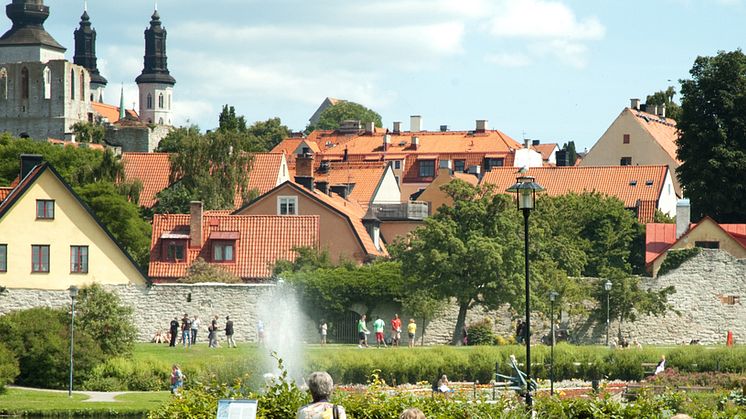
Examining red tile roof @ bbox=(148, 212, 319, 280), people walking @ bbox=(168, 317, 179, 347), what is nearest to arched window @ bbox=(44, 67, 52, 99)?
red tile roof @ bbox=(148, 212, 319, 280)

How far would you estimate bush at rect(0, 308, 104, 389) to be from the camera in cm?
4466

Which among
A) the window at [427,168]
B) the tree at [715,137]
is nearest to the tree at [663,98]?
the window at [427,168]

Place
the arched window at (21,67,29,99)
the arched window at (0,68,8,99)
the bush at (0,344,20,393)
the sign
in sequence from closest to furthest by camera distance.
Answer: the sign, the bush at (0,344,20,393), the arched window at (21,67,29,99), the arched window at (0,68,8,99)

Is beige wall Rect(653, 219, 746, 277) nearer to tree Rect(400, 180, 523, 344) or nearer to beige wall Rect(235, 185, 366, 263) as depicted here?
tree Rect(400, 180, 523, 344)

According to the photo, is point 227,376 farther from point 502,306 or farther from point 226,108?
point 226,108

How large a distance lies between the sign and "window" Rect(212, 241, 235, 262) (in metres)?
47.1

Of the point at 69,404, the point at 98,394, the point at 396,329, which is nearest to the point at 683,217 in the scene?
the point at 396,329

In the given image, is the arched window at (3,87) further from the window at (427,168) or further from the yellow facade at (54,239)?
the yellow facade at (54,239)

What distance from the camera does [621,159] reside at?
103m

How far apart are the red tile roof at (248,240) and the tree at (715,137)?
1762 centimetres

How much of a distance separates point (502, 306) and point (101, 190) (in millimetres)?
21286

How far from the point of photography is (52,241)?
5741 centimetres

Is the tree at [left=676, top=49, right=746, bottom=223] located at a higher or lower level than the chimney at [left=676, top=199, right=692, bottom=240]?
higher

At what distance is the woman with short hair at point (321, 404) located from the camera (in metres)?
16.5
